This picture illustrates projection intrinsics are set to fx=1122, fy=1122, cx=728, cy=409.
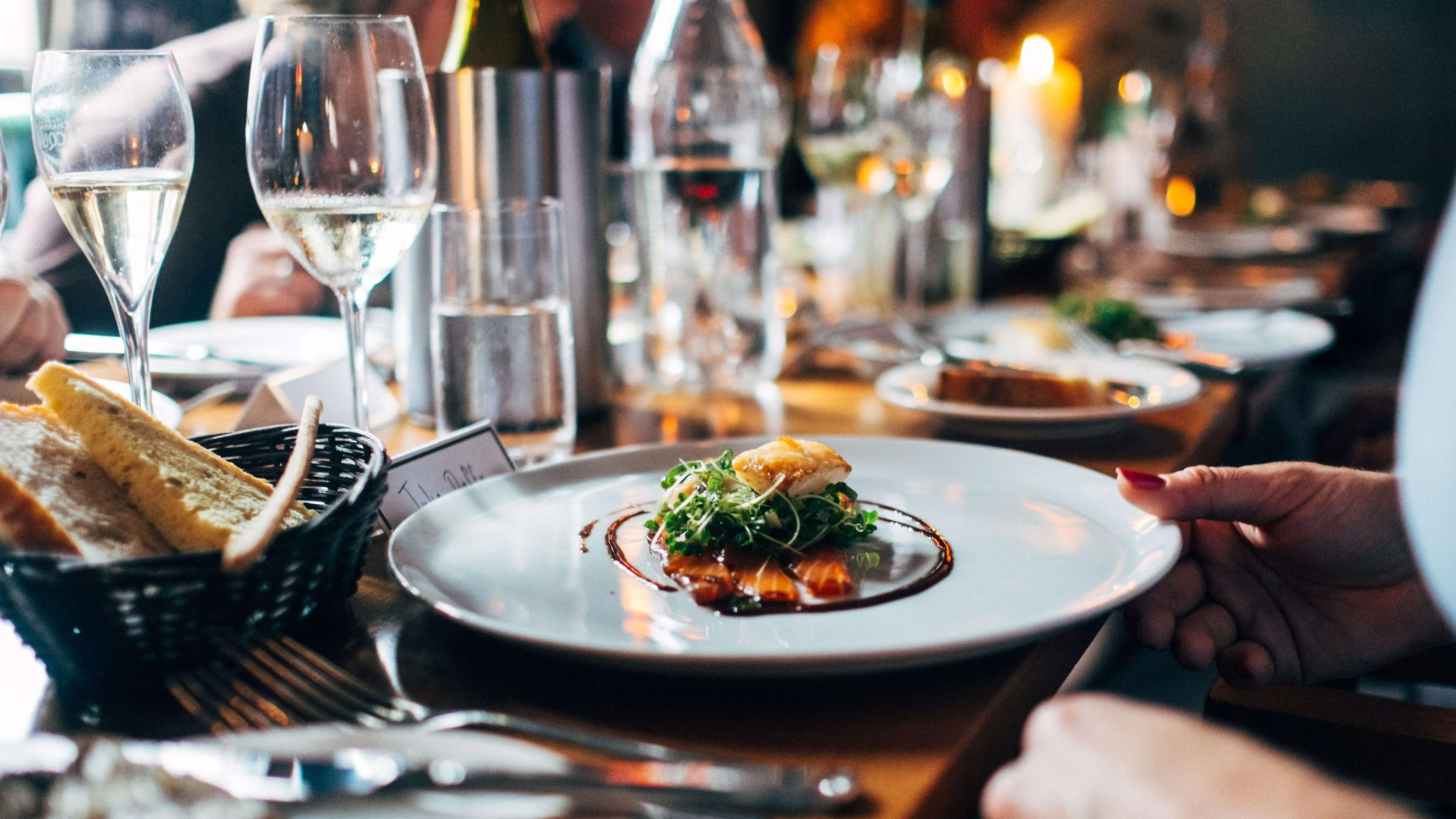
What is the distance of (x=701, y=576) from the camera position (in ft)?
2.12

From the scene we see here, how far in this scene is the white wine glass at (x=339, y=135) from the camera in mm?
745

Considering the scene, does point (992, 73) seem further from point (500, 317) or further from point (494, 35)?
point (500, 317)

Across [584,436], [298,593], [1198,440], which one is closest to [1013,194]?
[1198,440]

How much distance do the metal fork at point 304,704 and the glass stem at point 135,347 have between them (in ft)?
1.09

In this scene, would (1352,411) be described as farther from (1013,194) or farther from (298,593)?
(298,593)

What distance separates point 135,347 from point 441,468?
0.74ft

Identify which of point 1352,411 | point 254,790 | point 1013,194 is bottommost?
point 1352,411

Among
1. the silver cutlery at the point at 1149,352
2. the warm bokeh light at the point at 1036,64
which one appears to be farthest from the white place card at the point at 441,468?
the warm bokeh light at the point at 1036,64

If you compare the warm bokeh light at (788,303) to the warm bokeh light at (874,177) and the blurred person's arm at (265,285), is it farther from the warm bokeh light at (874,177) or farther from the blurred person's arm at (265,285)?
the blurred person's arm at (265,285)

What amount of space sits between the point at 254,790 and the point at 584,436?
738mm

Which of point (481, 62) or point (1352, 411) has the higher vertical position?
point (481, 62)

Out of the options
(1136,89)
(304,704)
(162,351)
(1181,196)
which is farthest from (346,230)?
(1136,89)

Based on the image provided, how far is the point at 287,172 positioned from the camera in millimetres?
757

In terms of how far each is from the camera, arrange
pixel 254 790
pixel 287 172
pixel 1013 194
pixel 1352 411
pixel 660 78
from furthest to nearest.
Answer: pixel 1013 194
pixel 1352 411
pixel 660 78
pixel 287 172
pixel 254 790
